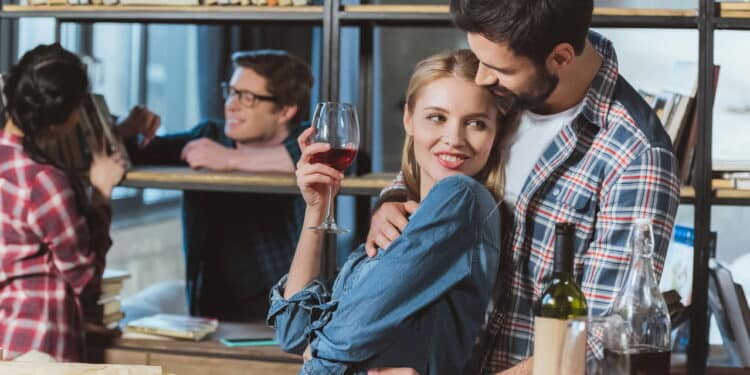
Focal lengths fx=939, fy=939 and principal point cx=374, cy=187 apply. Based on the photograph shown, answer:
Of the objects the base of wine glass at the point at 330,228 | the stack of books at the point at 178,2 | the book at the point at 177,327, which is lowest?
the book at the point at 177,327

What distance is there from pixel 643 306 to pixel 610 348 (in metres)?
0.13

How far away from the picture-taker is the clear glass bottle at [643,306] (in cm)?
135

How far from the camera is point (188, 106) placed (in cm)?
542

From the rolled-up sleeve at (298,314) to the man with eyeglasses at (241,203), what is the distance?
113 centimetres

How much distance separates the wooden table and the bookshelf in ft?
1.51

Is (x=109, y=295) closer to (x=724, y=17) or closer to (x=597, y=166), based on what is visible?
(x=597, y=166)

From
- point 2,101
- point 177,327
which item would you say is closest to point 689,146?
point 177,327

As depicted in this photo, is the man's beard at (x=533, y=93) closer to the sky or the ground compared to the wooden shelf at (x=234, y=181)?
closer to the sky

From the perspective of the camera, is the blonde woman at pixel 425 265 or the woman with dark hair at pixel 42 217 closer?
the blonde woman at pixel 425 265

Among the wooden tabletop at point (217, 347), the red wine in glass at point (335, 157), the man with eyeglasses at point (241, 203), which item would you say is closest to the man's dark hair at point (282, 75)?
the man with eyeglasses at point (241, 203)

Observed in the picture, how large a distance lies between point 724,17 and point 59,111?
1782 mm

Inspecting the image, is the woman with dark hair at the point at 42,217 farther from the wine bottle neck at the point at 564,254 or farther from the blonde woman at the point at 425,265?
the wine bottle neck at the point at 564,254

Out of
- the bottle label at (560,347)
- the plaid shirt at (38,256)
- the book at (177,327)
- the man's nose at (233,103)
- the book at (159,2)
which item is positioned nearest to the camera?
the bottle label at (560,347)

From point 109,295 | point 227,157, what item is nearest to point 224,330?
point 109,295
